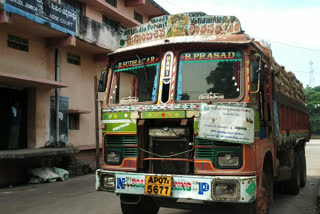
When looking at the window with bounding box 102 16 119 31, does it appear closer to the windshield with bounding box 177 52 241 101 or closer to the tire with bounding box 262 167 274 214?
the windshield with bounding box 177 52 241 101

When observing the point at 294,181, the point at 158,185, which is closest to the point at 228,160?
the point at 158,185

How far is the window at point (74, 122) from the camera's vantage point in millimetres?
13438

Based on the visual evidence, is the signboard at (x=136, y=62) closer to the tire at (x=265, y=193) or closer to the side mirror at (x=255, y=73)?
the side mirror at (x=255, y=73)

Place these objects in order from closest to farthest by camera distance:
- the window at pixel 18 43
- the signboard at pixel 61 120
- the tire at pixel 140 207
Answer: the tire at pixel 140 207
the window at pixel 18 43
the signboard at pixel 61 120

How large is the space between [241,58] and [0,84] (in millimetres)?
8252

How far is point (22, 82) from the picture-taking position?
10336mm

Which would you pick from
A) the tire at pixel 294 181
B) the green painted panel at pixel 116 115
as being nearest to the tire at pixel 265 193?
the green painted panel at pixel 116 115

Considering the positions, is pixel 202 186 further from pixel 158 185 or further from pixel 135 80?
pixel 135 80

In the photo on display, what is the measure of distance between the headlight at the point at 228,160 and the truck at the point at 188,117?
11mm

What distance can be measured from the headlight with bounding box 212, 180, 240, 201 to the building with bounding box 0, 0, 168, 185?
7.14m

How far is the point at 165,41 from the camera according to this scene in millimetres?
4516

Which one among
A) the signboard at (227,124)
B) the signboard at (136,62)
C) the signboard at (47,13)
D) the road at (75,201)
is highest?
the signboard at (47,13)

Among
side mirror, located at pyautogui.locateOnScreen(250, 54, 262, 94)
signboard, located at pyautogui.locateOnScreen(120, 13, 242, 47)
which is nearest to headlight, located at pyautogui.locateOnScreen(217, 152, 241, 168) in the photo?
side mirror, located at pyautogui.locateOnScreen(250, 54, 262, 94)

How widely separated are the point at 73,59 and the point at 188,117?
10.2 metres
